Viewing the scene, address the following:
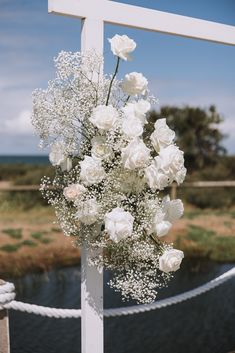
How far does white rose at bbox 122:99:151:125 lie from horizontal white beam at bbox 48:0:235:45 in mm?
351

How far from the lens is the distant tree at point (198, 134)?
11586mm

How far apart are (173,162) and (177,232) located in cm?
979

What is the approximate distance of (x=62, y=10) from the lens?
75.7 inches

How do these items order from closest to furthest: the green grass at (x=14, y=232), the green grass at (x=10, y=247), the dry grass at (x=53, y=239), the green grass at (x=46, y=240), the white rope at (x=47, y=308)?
1. the white rope at (x=47, y=308)
2. the dry grass at (x=53, y=239)
3. the green grass at (x=10, y=247)
4. the green grass at (x=46, y=240)
5. the green grass at (x=14, y=232)

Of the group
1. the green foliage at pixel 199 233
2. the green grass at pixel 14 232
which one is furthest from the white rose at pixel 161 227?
the green foliage at pixel 199 233

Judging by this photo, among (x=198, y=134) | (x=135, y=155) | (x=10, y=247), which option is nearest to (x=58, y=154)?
(x=135, y=155)

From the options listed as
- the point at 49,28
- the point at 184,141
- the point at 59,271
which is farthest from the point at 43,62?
the point at 59,271

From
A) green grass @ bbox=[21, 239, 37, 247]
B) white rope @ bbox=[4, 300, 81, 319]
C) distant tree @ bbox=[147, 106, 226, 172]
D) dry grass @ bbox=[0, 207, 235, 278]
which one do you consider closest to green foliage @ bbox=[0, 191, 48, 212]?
dry grass @ bbox=[0, 207, 235, 278]

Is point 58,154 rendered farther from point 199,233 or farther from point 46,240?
point 199,233

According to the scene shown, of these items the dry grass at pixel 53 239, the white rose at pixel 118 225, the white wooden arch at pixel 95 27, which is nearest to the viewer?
the white rose at pixel 118 225

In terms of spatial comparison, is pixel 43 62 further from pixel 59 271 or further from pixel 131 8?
pixel 131 8

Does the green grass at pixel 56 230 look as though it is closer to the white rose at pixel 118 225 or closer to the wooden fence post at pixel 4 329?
the wooden fence post at pixel 4 329

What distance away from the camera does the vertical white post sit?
79.1 inches

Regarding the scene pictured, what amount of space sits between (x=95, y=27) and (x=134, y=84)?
262 millimetres
